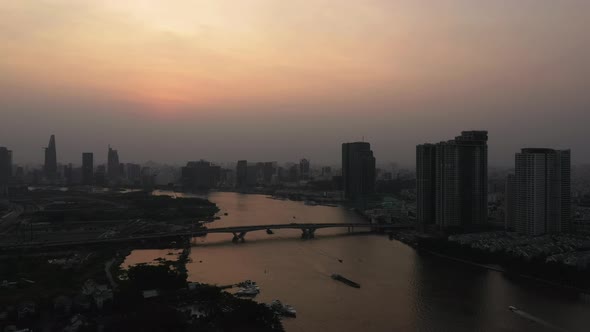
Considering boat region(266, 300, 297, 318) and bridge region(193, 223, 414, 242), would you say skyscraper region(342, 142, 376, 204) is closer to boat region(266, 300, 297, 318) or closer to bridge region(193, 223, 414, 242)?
bridge region(193, 223, 414, 242)

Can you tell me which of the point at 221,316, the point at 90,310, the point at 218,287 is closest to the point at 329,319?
the point at 221,316

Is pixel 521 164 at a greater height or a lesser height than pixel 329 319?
greater

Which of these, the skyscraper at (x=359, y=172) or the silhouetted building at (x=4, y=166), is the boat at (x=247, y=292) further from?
the silhouetted building at (x=4, y=166)

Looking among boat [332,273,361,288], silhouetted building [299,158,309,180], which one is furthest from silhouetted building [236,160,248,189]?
boat [332,273,361,288]

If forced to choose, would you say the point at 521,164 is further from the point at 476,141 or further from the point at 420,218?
the point at 420,218

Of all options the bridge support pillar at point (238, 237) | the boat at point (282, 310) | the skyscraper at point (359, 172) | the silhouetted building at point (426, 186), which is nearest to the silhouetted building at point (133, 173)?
the skyscraper at point (359, 172)
